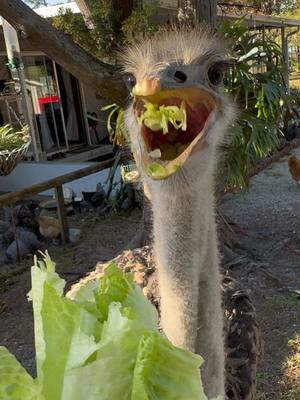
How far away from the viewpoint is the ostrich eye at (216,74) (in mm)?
1688

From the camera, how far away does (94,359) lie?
0.70 meters

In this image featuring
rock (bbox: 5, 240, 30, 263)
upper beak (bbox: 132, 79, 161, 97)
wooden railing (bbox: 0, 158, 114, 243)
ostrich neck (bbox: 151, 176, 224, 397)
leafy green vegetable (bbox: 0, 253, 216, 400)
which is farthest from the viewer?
rock (bbox: 5, 240, 30, 263)

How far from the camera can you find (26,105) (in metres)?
8.10

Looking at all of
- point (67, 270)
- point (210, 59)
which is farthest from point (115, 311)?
point (67, 270)

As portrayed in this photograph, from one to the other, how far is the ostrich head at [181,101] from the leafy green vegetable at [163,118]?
0.02m

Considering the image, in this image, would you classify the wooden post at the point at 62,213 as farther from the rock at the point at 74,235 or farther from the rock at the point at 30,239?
the rock at the point at 30,239

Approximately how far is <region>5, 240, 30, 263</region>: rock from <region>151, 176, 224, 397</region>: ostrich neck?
391 cm

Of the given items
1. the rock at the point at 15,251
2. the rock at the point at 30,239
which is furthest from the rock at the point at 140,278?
the rock at the point at 30,239

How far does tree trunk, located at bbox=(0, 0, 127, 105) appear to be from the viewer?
402cm

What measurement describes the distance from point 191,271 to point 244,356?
806 mm

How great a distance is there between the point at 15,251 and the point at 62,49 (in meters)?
2.03

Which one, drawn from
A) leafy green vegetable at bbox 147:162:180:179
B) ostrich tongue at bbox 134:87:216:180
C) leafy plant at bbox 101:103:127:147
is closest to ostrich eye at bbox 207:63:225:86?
ostrich tongue at bbox 134:87:216:180

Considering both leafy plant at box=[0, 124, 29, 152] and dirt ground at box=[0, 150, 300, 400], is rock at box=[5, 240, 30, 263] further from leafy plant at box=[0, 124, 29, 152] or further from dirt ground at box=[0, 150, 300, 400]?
leafy plant at box=[0, 124, 29, 152]

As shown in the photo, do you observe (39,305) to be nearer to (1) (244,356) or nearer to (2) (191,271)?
(2) (191,271)
